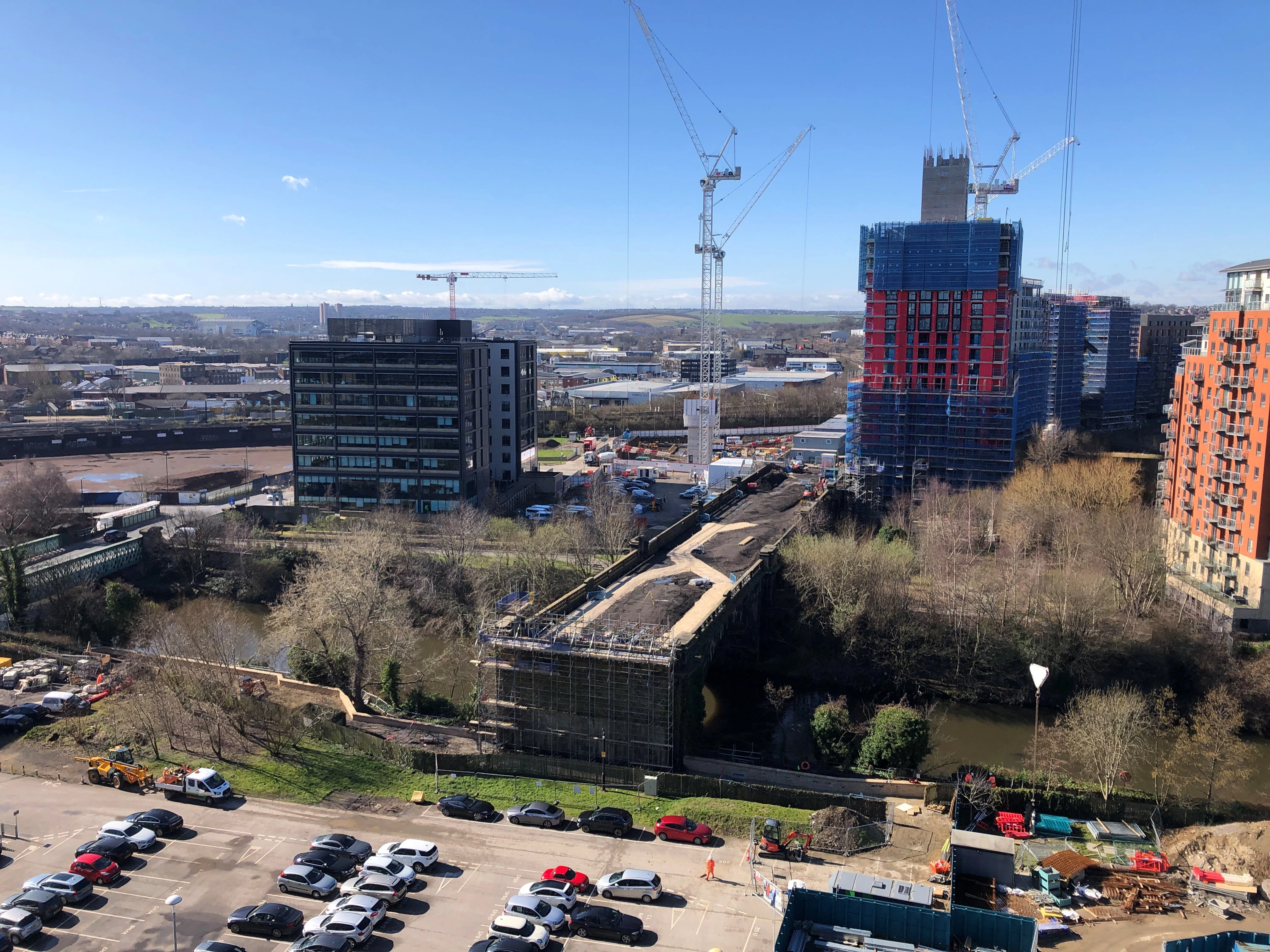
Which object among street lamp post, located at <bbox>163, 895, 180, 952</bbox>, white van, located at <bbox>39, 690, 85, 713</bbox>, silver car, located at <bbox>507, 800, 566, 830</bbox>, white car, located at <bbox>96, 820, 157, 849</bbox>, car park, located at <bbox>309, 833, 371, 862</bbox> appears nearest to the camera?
street lamp post, located at <bbox>163, 895, 180, 952</bbox>

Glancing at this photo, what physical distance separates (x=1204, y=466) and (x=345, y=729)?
40861mm

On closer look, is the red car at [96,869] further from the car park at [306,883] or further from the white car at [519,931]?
the white car at [519,931]

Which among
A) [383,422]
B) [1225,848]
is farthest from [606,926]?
[383,422]

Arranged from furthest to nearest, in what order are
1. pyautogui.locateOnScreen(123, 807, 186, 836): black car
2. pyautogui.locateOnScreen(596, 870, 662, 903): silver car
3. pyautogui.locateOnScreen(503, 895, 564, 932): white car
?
pyautogui.locateOnScreen(123, 807, 186, 836): black car, pyautogui.locateOnScreen(596, 870, 662, 903): silver car, pyautogui.locateOnScreen(503, 895, 564, 932): white car

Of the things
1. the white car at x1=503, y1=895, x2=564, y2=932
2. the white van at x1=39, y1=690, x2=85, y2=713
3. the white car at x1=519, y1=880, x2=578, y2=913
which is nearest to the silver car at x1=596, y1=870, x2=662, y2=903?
the white car at x1=519, y1=880, x2=578, y2=913

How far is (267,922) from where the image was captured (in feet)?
66.4

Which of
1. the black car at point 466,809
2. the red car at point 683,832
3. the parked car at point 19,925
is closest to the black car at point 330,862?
the black car at point 466,809

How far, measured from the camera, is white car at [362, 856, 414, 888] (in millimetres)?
21891

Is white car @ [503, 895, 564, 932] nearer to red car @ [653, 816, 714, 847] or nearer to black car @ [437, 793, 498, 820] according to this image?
red car @ [653, 816, 714, 847]

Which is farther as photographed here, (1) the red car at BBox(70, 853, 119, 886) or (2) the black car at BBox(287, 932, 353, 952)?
(1) the red car at BBox(70, 853, 119, 886)

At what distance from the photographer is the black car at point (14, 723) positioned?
3152 cm

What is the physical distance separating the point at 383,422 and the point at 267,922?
140 feet

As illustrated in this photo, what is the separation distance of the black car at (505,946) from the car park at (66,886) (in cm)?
942

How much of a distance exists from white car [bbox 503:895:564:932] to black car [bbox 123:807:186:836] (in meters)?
9.92
